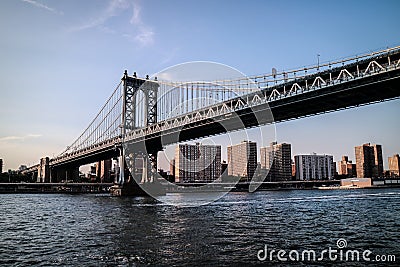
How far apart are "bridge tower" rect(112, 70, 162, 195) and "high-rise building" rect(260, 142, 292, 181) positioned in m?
80.1

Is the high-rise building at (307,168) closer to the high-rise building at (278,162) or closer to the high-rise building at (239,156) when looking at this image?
the high-rise building at (278,162)

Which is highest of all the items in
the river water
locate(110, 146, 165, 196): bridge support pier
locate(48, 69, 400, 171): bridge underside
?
locate(48, 69, 400, 171): bridge underside

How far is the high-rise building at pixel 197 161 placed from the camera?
78188 millimetres

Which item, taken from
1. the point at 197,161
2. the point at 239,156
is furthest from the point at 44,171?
the point at 239,156

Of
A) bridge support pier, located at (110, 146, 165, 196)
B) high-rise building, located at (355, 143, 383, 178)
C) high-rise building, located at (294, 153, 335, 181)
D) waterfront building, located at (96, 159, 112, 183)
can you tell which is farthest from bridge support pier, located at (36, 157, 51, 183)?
high-rise building, located at (355, 143, 383, 178)

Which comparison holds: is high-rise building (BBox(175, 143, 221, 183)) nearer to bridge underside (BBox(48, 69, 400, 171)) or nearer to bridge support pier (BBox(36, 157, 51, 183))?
bridge underside (BBox(48, 69, 400, 171))

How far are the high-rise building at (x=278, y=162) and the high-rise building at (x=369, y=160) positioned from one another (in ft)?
136

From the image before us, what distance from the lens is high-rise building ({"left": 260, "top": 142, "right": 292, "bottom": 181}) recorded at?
152875 millimetres

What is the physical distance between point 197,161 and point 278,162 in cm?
7856

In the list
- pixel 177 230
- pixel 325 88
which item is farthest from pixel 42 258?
pixel 325 88

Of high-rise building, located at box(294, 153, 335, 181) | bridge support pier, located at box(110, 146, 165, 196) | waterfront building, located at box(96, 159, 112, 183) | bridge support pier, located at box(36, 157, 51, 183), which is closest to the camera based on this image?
bridge support pier, located at box(110, 146, 165, 196)

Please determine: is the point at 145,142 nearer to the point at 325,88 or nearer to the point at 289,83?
the point at 289,83

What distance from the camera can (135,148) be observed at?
236 ft

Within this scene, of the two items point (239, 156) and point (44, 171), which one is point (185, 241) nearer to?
point (239, 156)
